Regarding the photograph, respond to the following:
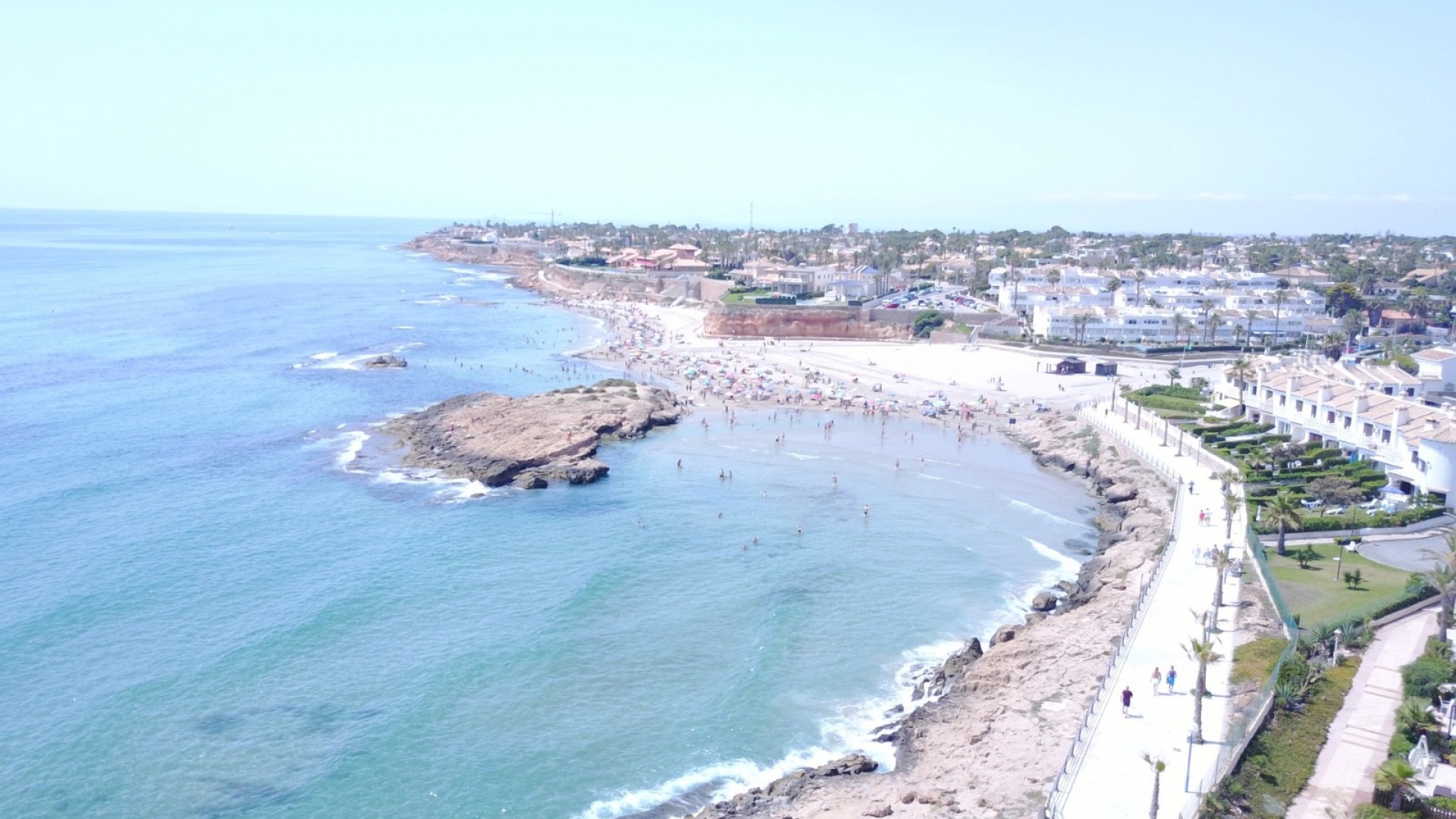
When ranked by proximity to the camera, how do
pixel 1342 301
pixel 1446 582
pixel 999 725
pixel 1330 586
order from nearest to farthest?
pixel 999 725 < pixel 1446 582 < pixel 1330 586 < pixel 1342 301

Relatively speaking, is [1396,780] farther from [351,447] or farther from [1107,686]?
[351,447]

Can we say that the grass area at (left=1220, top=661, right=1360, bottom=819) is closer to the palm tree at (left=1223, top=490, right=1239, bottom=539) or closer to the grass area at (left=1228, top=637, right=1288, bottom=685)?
the grass area at (left=1228, top=637, right=1288, bottom=685)

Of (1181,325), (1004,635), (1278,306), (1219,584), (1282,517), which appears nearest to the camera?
(1219,584)

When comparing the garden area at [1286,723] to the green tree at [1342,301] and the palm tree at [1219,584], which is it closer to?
the palm tree at [1219,584]

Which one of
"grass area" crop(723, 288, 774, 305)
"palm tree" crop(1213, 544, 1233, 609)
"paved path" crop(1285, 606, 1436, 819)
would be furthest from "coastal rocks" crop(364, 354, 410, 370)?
"paved path" crop(1285, 606, 1436, 819)

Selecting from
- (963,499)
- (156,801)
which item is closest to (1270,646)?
(963,499)

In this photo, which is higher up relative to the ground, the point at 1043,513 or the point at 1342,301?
the point at 1342,301

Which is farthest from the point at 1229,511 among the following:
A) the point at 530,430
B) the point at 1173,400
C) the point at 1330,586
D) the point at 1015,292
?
the point at 1015,292

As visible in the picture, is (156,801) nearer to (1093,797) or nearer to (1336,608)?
(1093,797)
